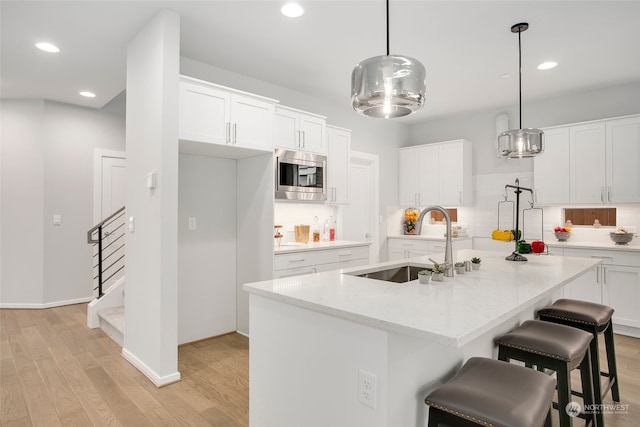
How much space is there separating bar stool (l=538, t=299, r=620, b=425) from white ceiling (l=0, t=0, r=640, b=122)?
7.15 ft

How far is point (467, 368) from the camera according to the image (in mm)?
1604

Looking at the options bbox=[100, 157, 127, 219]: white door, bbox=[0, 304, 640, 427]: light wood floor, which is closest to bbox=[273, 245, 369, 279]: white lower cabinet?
bbox=[0, 304, 640, 427]: light wood floor

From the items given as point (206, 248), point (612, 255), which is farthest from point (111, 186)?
point (612, 255)

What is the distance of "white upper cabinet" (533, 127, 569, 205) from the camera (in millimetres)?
4609

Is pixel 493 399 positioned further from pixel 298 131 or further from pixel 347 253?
pixel 298 131

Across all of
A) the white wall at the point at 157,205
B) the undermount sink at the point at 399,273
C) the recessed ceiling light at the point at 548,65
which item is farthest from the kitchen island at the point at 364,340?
the recessed ceiling light at the point at 548,65

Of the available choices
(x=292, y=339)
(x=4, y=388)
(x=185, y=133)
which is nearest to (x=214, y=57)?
(x=185, y=133)

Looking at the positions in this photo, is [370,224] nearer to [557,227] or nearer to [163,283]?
[557,227]

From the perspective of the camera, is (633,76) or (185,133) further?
(633,76)

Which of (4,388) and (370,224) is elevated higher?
(370,224)

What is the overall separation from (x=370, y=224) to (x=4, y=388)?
175 inches

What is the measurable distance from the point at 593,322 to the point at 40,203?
6229mm

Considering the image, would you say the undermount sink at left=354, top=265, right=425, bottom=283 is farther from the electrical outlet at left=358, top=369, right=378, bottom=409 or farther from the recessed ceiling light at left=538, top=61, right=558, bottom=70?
the recessed ceiling light at left=538, top=61, right=558, bottom=70

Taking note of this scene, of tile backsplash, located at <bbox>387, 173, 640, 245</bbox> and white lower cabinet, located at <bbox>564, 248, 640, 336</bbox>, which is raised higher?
tile backsplash, located at <bbox>387, 173, 640, 245</bbox>
